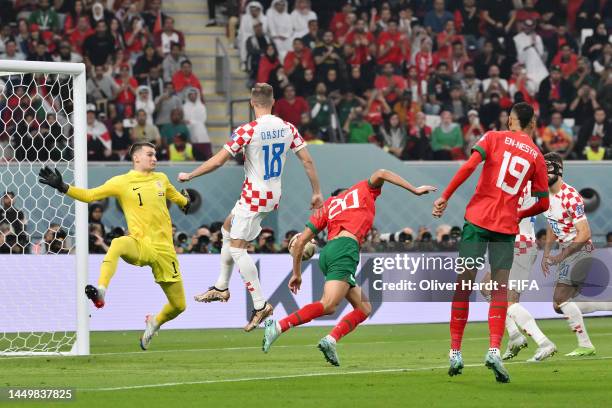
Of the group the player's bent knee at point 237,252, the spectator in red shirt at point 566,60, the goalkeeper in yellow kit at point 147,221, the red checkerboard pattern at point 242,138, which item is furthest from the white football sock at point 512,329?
the spectator in red shirt at point 566,60

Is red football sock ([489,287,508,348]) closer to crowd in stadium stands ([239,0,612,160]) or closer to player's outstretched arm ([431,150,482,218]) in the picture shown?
player's outstretched arm ([431,150,482,218])

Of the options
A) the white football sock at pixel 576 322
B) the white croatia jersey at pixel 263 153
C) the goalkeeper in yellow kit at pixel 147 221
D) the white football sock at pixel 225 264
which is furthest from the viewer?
the white football sock at pixel 225 264

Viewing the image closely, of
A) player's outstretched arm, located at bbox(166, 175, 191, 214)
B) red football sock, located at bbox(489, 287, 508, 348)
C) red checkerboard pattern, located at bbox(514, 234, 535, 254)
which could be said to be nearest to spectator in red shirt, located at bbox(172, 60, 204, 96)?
player's outstretched arm, located at bbox(166, 175, 191, 214)

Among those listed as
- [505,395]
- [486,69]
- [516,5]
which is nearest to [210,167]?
[505,395]

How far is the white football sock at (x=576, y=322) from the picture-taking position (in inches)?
565

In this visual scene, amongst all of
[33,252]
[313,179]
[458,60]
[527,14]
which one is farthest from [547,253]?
[527,14]

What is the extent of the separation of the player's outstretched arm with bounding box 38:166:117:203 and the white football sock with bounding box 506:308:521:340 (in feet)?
13.9

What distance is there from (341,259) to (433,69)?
48.2 ft

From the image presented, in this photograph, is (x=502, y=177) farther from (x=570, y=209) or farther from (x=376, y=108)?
(x=376, y=108)

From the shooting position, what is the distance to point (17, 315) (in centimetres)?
1677

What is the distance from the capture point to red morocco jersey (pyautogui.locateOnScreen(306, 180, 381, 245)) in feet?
40.5

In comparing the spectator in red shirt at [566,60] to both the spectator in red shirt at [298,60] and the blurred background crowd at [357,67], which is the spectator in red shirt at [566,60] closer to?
the blurred background crowd at [357,67]

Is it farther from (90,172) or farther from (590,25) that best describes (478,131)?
(90,172)

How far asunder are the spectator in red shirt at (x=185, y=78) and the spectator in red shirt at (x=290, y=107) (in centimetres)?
167
